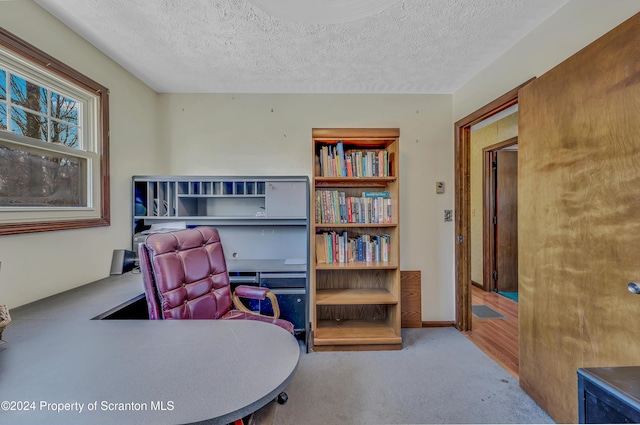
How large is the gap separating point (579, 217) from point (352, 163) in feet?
5.17

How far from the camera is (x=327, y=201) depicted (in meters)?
2.42

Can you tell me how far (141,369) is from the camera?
843mm

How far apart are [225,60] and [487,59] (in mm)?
2150

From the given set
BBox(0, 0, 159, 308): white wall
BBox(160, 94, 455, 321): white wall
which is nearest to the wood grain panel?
Result: BBox(160, 94, 455, 321): white wall

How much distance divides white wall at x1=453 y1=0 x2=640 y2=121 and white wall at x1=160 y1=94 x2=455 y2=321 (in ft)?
1.80

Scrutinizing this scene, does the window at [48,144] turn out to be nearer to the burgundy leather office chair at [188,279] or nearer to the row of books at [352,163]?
the burgundy leather office chair at [188,279]

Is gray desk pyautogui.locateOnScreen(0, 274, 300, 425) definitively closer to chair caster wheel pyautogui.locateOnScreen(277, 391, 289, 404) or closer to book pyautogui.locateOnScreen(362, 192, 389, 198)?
chair caster wheel pyautogui.locateOnScreen(277, 391, 289, 404)

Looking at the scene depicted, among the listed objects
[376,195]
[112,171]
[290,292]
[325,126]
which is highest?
[325,126]

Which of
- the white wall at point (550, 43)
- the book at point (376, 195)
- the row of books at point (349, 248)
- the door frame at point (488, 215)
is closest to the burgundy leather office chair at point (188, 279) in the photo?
the row of books at point (349, 248)

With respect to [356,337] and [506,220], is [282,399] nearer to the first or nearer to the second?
[356,337]

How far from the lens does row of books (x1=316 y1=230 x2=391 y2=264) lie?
2.48m

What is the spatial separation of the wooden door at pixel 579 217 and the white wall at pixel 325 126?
39.8 inches

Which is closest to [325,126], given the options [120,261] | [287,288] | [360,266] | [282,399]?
[360,266]

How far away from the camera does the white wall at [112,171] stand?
57.6 inches
